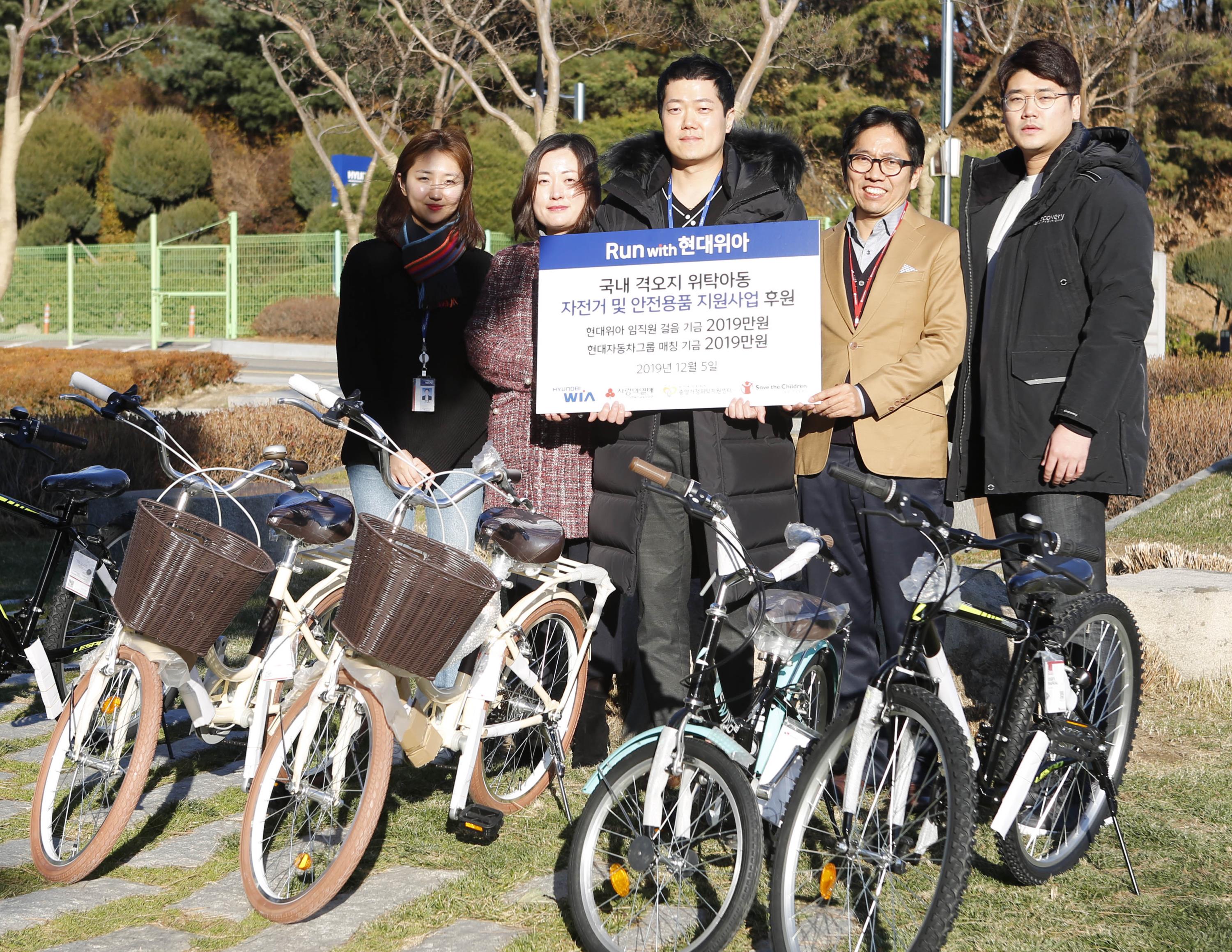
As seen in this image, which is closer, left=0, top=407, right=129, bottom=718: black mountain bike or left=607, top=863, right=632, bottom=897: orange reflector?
left=607, top=863, right=632, bottom=897: orange reflector

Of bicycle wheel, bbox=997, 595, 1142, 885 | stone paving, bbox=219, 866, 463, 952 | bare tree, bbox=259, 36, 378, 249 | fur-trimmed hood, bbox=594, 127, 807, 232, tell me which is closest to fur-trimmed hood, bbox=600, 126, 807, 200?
fur-trimmed hood, bbox=594, 127, 807, 232

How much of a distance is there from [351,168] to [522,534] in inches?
1283

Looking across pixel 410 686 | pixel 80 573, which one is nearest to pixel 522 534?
pixel 410 686

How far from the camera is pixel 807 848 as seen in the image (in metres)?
3.18

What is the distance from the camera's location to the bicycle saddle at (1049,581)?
3.47m

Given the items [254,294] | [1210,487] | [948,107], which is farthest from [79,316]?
[1210,487]

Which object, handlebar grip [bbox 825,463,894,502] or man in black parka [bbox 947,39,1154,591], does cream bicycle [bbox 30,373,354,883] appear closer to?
handlebar grip [bbox 825,463,894,502]

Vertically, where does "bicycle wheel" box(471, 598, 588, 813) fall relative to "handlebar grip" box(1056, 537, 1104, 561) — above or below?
below

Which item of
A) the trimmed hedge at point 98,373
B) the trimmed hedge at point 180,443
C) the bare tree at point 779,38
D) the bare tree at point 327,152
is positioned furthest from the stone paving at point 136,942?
the bare tree at point 327,152

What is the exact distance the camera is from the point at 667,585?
170 inches

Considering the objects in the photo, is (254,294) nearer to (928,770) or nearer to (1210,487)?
(1210,487)

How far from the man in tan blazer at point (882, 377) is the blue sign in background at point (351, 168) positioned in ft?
104

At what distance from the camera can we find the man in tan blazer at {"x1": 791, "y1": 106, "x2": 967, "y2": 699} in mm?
4008

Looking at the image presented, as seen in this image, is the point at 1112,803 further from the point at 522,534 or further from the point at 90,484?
the point at 90,484
